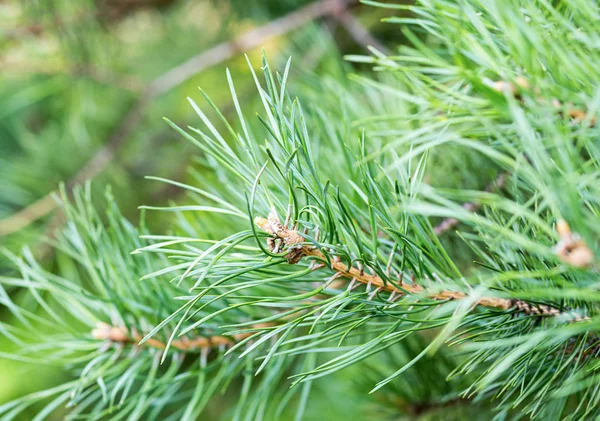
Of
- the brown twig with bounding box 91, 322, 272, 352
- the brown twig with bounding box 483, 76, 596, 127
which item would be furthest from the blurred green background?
the brown twig with bounding box 483, 76, 596, 127

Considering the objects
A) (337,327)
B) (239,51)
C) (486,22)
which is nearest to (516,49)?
(486,22)

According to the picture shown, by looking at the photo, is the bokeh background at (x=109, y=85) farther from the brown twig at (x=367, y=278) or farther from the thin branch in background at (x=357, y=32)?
the brown twig at (x=367, y=278)

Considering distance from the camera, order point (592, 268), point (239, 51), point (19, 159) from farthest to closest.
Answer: point (19, 159) → point (239, 51) → point (592, 268)

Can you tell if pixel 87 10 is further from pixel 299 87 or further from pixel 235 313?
pixel 235 313

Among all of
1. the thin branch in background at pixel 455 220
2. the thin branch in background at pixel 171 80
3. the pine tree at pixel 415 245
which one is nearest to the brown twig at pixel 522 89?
the pine tree at pixel 415 245

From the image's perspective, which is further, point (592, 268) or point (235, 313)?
point (235, 313)

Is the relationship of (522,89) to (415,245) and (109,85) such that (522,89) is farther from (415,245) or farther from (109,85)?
(109,85)
